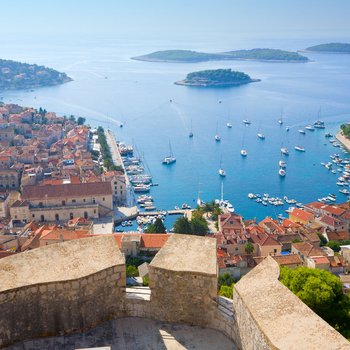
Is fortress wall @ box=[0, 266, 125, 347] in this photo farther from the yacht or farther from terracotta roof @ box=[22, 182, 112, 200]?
the yacht

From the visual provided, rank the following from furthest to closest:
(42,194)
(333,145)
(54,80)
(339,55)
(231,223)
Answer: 1. (339,55)
2. (54,80)
3. (333,145)
4. (42,194)
5. (231,223)

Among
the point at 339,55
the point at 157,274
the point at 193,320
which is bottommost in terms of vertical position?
the point at 339,55

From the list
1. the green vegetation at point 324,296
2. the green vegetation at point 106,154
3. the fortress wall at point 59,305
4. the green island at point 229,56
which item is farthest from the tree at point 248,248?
the green island at point 229,56

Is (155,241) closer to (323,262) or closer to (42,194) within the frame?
(323,262)

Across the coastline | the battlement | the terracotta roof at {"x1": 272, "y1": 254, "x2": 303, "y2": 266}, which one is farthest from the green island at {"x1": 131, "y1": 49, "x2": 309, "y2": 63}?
the battlement

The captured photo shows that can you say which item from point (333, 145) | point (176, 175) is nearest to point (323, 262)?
point (176, 175)
